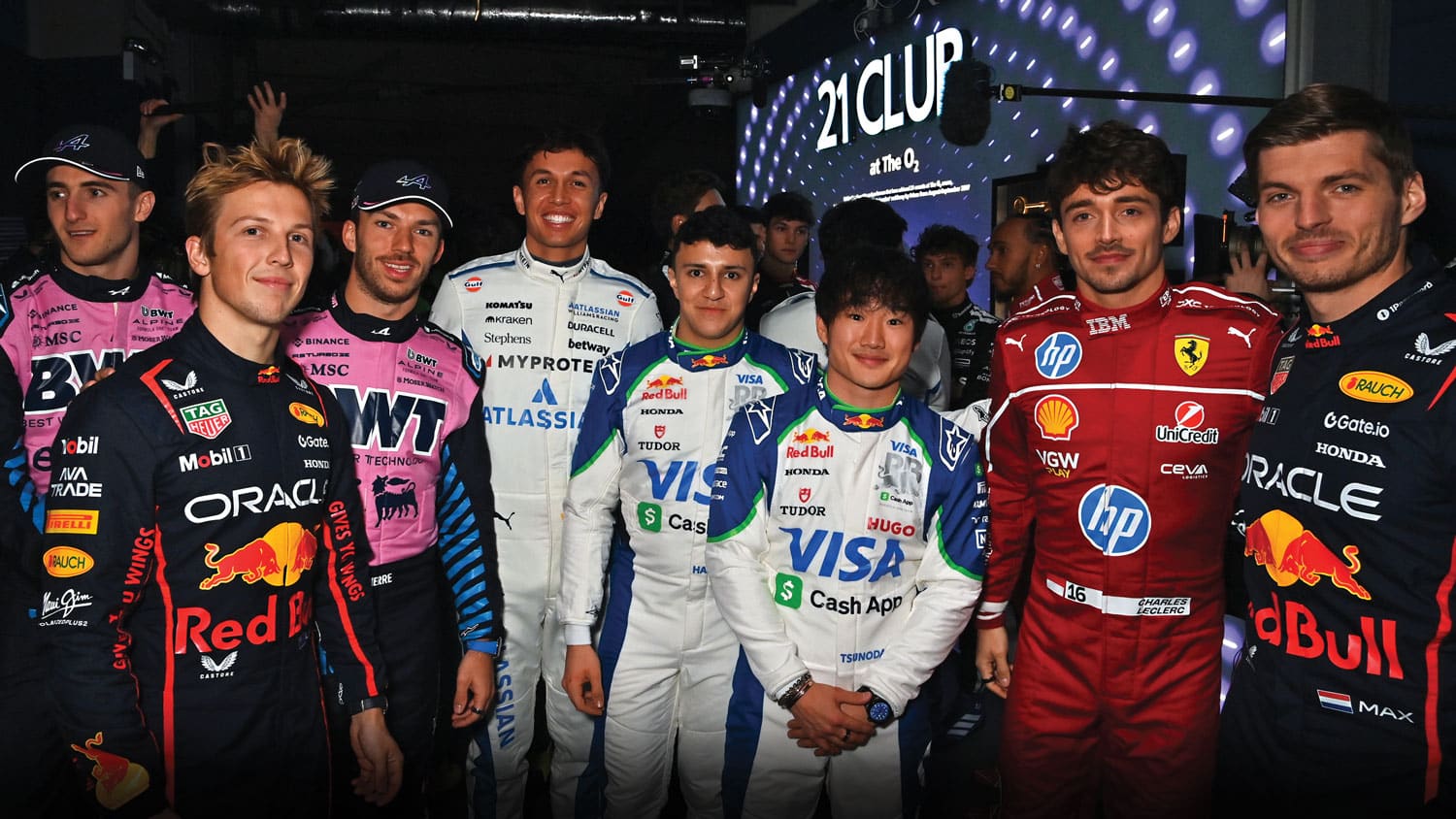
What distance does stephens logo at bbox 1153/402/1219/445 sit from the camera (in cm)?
218

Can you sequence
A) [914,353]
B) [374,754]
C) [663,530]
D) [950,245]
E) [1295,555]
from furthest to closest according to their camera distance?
[950,245] → [914,353] → [663,530] → [374,754] → [1295,555]

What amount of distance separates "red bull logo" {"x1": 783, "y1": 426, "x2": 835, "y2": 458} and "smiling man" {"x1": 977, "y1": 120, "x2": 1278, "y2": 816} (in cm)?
54

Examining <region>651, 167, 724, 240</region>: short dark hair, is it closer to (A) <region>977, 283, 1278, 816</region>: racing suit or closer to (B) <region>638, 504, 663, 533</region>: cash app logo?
(B) <region>638, 504, 663, 533</region>: cash app logo

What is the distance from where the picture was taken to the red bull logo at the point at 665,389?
8.61ft

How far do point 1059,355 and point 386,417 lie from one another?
173cm

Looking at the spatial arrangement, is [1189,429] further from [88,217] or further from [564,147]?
[88,217]

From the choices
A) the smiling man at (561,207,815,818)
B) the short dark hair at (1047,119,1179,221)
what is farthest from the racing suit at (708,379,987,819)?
the short dark hair at (1047,119,1179,221)

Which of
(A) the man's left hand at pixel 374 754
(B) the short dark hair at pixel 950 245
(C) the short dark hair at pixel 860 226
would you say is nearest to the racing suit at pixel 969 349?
(B) the short dark hair at pixel 950 245

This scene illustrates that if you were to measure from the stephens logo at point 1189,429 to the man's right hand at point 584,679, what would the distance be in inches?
60.7

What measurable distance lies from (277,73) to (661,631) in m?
11.8

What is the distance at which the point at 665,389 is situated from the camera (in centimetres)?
263

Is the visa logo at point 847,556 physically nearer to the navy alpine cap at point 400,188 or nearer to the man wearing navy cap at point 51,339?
the navy alpine cap at point 400,188

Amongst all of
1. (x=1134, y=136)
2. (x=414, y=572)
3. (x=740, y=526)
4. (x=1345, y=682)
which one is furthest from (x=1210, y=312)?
(x=414, y=572)

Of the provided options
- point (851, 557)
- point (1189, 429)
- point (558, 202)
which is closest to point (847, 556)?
point (851, 557)
